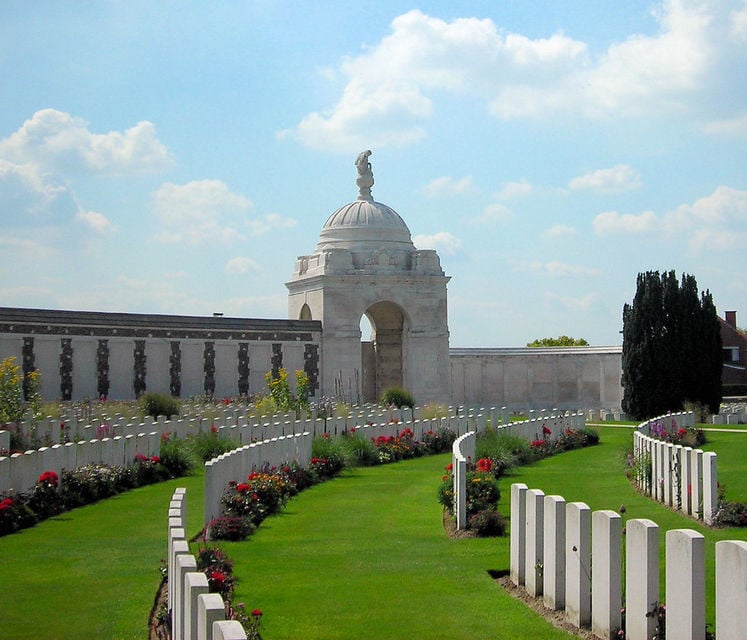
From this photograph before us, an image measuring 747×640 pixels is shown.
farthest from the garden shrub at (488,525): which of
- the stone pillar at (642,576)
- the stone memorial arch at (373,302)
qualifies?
the stone memorial arch at (373,302)

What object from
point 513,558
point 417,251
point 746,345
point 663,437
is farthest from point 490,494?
point 746,345

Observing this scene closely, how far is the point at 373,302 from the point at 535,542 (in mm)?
36754

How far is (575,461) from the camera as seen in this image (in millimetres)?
22156

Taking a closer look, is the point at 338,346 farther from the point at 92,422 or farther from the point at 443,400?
the point at 92,422

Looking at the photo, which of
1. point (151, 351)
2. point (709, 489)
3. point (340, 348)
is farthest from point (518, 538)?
point (340, 348)

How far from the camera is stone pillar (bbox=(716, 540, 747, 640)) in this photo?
5668mm

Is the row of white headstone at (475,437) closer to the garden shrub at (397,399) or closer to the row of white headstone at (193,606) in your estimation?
the row of white headstone at (193,606)

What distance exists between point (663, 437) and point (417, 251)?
26.5m

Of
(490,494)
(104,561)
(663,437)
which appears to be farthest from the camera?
(663,437)

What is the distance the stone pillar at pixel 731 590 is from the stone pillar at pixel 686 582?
24cm

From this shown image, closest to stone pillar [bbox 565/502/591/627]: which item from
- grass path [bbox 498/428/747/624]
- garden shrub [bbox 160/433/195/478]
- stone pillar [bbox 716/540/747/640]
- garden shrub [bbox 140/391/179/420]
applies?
grass path [bbox 498/428/747/624]

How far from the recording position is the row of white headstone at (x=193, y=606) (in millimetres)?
4793

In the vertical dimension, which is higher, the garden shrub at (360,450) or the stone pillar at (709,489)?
the stone pillar at (709,489)

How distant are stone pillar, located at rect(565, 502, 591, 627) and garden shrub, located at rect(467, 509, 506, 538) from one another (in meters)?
3.83
